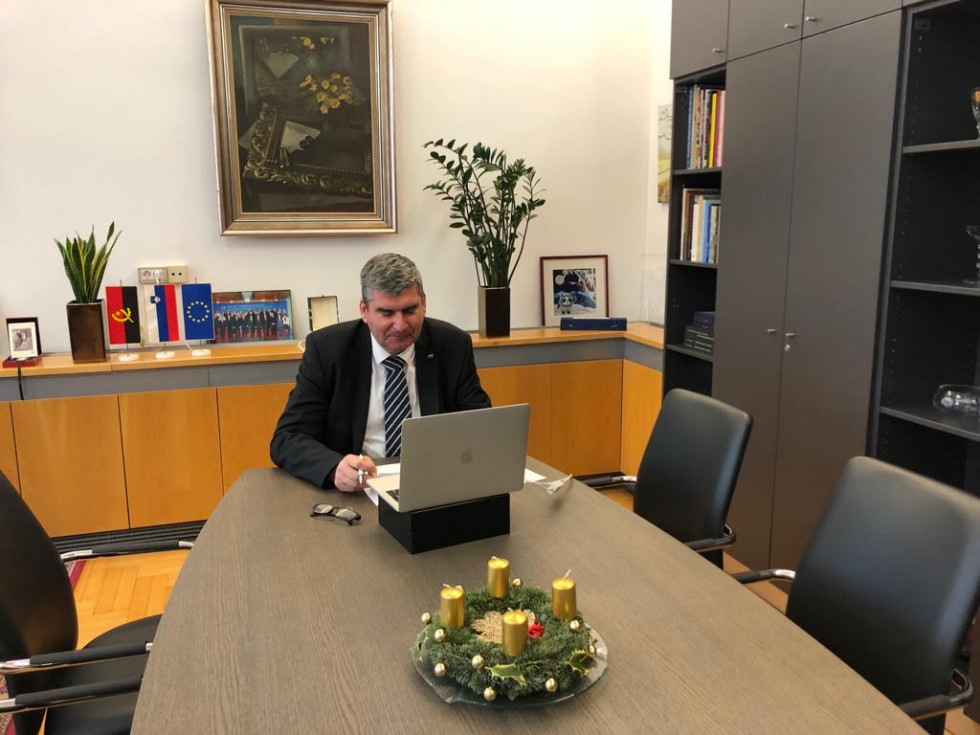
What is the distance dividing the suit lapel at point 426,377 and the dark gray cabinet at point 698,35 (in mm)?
1796

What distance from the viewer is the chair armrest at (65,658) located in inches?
61.6

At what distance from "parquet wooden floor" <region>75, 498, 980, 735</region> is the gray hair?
5.02 ft

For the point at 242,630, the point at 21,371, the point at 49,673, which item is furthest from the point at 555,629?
the point at 21,371

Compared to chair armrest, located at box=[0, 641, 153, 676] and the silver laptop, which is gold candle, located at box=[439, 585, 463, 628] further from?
chair armrest, located at box=[0, 641, 153, 676]

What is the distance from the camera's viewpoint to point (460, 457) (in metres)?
1.77

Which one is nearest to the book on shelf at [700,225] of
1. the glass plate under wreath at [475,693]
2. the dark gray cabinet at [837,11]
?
the dark gray cabinet at [837,11]

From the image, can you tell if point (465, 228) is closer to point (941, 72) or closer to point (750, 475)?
point (750, 475)

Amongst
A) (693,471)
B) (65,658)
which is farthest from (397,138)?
(65,658)

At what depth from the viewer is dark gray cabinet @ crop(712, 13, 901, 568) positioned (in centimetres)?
261

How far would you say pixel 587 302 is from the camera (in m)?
4.75

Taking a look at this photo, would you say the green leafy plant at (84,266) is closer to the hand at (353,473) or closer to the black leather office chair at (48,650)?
the black leather office chair at (48,650)

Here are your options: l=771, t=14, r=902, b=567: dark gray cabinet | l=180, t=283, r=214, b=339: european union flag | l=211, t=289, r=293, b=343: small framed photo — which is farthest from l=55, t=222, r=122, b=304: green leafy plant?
l=771, t=14, r=902, b=567: dark gray cabinet

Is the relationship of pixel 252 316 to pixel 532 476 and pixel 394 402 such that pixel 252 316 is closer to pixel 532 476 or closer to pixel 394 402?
pixel 394 402

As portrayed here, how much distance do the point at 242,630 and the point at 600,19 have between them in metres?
4.04
